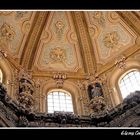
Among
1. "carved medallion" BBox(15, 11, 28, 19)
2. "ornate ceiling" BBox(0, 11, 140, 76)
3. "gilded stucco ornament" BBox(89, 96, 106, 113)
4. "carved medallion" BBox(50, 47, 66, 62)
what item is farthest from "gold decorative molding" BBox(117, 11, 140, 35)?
"carved medallion" BBox(15, 11, 28, 19)

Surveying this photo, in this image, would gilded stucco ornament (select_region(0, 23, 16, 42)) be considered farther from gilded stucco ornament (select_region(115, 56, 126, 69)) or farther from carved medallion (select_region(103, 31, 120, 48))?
gilded stucco ornament (select_region(115, 56, 126, 69))

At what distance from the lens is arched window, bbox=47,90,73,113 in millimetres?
12195

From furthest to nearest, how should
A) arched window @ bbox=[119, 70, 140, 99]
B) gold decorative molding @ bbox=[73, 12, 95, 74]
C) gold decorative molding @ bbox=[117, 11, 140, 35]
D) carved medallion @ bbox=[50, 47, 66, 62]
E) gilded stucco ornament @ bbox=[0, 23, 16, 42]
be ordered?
carved medallion @ bbox=[50, 47, 66, 62], gold decorative molding @ bbox=[73, 12, 95, 74], gold decorative molding @ bbox=[117, 11, 140, 35], gilded stucco ornament @ bbox=[0, 23, 16, 42], arched window @ bbox=[119, 70, 140, 99]

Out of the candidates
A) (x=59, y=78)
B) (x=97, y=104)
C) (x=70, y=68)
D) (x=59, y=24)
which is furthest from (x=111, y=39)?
(x=97, y=104)

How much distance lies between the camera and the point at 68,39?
52.2 ft

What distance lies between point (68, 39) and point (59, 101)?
451 centimetres

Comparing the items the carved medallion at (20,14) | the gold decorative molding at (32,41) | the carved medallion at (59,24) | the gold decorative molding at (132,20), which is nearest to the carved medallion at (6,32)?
the carved medallion at (20,14)

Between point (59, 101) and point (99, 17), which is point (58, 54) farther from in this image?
point (59, 101)

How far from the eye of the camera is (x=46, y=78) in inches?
545

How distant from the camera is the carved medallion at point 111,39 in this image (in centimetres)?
1502

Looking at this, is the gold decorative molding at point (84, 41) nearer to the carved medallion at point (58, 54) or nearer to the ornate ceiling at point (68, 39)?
the ornate ceiling at point (68, 39)
